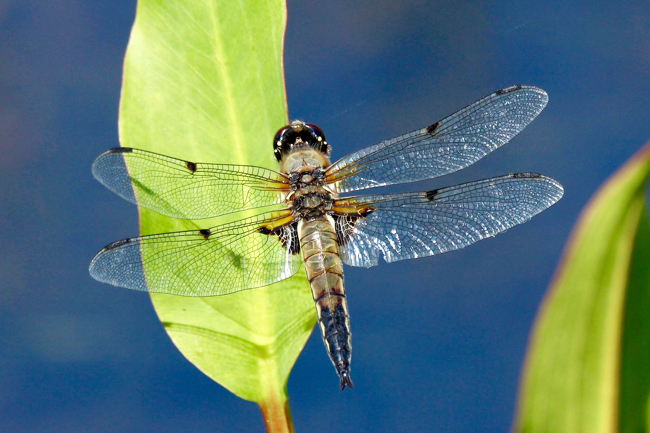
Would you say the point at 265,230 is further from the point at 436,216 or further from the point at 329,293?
the point at 436,216

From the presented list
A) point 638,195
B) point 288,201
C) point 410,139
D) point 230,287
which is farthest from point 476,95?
point 638,195

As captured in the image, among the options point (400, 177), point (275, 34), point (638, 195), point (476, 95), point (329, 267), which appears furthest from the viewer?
point (476, 95)

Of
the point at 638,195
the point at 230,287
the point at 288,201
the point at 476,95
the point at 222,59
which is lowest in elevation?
the point at 638,195

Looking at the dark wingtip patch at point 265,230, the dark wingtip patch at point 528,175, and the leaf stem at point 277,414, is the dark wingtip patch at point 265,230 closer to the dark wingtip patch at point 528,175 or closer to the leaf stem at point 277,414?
the leaf stem at point 277,414

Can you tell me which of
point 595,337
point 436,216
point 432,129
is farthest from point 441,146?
point 595,337

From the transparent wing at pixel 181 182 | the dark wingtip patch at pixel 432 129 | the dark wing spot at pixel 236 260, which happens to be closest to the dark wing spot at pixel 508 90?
the dark wingtip patch at pixel 432 129

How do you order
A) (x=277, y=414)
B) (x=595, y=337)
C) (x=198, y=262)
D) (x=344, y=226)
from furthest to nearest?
(x=344, y=226) < (x=198, y=262) < (x=277, y=414) < (x=595, y=337)

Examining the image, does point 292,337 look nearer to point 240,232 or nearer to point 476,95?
point 240,232
